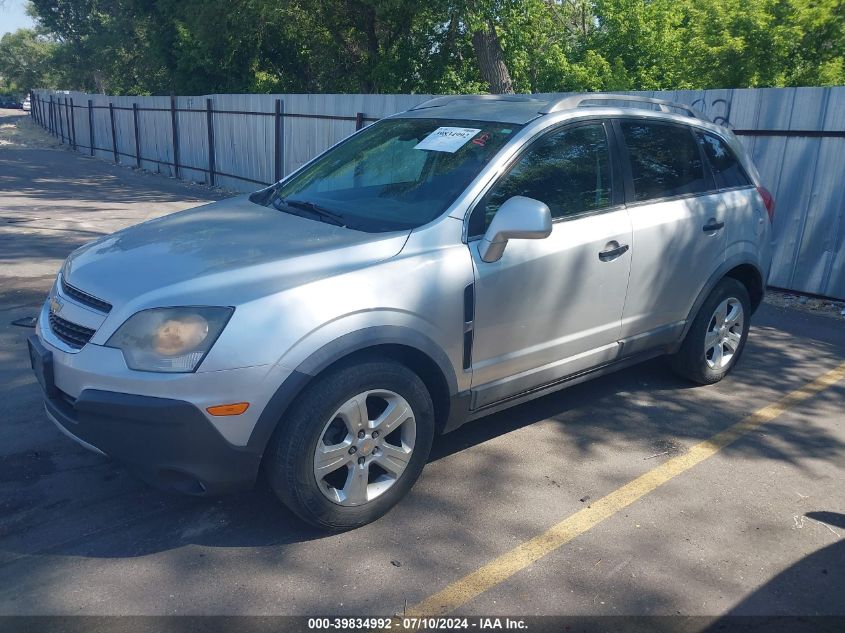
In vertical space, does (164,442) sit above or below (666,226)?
below

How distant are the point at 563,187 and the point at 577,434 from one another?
1465 millimetres

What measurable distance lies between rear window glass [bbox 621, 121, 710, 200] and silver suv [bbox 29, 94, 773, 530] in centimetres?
1

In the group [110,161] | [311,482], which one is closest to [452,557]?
[311,482]

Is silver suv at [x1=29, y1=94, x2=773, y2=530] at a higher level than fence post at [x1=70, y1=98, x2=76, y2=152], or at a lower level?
higher

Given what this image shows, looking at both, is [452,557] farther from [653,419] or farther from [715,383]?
[715,383]

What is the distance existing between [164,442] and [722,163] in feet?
13.0

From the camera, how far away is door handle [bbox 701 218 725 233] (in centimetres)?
482

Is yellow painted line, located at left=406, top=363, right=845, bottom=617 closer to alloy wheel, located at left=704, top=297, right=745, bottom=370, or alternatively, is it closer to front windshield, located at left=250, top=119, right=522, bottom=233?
alloy wheel, located at left=704, top=297, right=745, bottom=370

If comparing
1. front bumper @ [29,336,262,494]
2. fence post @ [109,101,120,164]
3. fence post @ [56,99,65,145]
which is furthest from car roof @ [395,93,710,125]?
fence post @ [56,99,65,145]

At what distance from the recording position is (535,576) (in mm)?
3205

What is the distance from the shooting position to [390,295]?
3.37 meters

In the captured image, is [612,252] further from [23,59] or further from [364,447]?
[23,59]

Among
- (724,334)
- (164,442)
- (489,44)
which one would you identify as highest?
(489,44)

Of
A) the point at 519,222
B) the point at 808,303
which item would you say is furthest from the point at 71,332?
the point at 808,303
